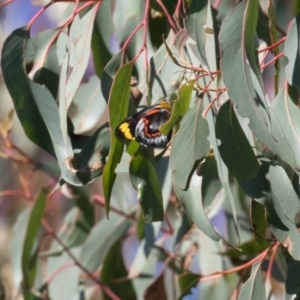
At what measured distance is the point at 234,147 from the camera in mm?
1024

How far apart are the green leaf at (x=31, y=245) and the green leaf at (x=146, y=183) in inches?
17.8

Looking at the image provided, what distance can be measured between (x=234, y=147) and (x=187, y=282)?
0.46m

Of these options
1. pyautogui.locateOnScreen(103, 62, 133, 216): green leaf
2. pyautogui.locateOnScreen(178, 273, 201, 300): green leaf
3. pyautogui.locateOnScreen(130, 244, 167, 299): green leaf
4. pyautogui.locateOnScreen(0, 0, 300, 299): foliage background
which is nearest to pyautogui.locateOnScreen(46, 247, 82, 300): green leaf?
pyautogui.locateOnScreen(0, 0, 300, 299): foliage background

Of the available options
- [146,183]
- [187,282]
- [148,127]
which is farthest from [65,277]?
[148,127]

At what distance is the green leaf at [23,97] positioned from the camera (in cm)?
119

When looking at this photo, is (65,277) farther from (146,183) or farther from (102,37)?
(146,183)

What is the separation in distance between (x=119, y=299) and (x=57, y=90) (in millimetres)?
536

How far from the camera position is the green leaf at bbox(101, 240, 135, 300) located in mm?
1608

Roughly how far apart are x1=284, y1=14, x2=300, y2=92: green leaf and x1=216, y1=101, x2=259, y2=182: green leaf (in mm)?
92

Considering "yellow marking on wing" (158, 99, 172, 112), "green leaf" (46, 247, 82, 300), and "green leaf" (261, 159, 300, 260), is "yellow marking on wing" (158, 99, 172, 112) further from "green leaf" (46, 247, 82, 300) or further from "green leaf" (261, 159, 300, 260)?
"green leaf" (46, 247, 82, 300)

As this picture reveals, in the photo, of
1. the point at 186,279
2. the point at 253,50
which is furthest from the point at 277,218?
the point at 186,279

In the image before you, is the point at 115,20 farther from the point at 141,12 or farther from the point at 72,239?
the point at 72,239

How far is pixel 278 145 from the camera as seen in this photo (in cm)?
96

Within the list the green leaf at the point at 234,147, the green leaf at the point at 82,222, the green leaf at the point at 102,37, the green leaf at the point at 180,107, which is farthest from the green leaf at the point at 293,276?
the green leaf at the point at 82,222
